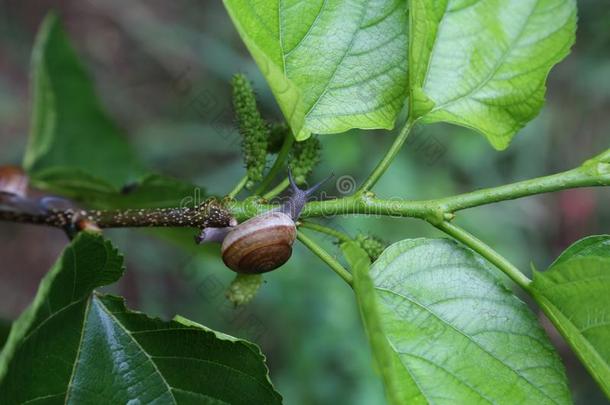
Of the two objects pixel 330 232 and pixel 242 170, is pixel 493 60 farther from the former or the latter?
pixel 242 170

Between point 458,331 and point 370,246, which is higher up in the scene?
point 370,246

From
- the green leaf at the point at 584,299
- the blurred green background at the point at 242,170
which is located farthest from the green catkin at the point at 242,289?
the blurred green background at the point at 242,170

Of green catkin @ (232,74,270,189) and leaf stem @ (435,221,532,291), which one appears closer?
leaf stem @ (435,221,532,291)

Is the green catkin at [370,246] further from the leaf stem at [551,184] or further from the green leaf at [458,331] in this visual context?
the leaf stem at [551,184]

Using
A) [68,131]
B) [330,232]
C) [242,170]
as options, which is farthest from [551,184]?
[242,170]

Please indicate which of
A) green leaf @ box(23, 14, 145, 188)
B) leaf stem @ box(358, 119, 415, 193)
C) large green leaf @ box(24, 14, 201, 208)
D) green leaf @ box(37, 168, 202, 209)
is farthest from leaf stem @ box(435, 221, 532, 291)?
green leaf @ box(23, 14, 145, 188)

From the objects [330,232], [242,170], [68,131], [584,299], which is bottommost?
[584,299]

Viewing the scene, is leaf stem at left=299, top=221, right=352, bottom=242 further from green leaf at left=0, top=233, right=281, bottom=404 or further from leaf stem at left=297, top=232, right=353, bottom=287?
green leaf at left=0, top=233, right=281, bottom=404
